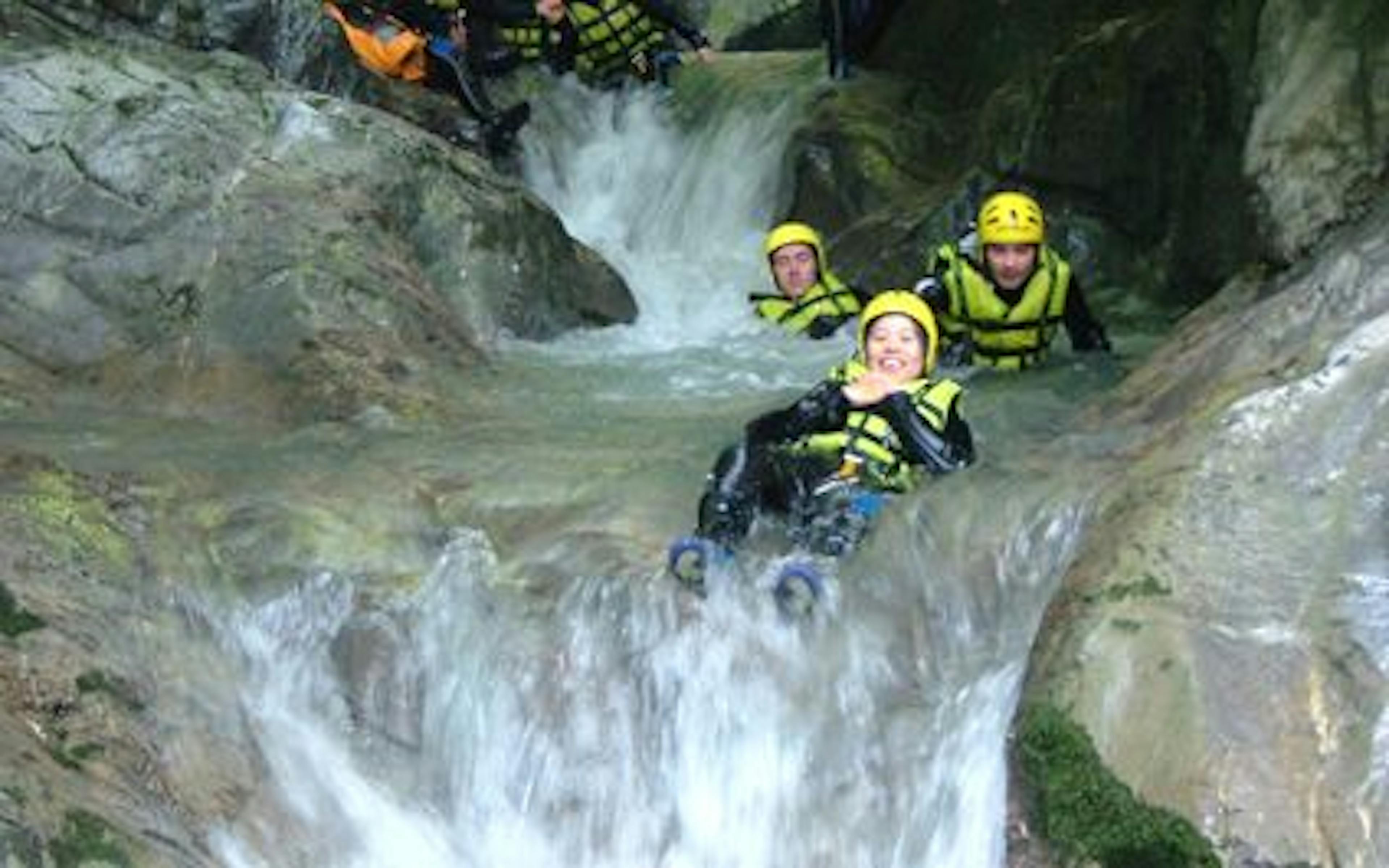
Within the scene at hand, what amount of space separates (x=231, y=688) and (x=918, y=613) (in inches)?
86.9

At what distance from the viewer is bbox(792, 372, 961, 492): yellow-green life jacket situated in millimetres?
6809

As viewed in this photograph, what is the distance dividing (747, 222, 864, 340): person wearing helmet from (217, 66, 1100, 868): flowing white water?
160 inches

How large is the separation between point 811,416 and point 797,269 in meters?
3.79

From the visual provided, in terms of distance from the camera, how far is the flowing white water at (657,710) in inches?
211

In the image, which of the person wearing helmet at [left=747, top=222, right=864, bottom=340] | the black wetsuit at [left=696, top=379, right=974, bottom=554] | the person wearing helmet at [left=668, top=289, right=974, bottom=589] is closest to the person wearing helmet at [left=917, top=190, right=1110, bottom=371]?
the person wearing helmet at [left=747, top=222, right=864, bottom=340]

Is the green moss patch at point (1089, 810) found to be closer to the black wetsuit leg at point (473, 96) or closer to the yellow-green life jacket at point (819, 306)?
the yellow-green life jacket at point (819, 306)

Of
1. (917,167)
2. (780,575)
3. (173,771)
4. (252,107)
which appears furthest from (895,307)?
(917,167)

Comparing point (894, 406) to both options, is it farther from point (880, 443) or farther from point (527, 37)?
point (527, 37)

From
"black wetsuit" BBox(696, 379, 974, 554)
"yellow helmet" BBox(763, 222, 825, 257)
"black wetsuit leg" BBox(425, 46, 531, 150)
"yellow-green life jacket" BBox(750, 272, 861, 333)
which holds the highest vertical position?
"black wetsuit leg" BBox(425, 46, 531, 150)

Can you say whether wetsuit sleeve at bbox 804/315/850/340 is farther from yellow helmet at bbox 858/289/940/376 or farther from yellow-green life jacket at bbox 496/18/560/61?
yellow-green life jacket at bbox 496/18/560/61

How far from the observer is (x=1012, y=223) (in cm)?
881

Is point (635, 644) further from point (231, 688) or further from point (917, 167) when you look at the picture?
point (917, 167)

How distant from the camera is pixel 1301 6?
7602mm

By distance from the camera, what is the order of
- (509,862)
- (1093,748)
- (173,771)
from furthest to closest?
(509,862) < (173,771) < (1093,748)
